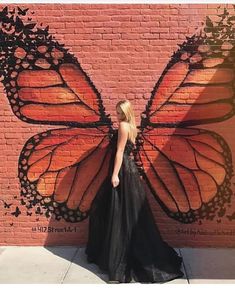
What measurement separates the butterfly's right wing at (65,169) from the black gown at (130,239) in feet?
1.54

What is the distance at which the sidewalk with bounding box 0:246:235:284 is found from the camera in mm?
Answer: 4578

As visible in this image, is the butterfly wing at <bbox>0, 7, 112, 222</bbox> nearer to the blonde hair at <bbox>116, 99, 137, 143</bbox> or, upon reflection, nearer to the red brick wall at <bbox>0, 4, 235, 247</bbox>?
the red brick wall at <bbox>0, 4, 235, 247</bbox>

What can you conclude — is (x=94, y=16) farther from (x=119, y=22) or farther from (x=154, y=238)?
(x=154, y=238)

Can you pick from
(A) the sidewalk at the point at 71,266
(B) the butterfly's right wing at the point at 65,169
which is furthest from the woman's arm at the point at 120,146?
(A) the sidewalk at the point at 71,266

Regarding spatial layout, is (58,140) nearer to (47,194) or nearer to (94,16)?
(47,194)

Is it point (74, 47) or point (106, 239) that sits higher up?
point (74, 47)

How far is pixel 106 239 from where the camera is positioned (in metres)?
4.77

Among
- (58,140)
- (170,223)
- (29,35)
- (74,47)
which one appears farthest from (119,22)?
(170,223)

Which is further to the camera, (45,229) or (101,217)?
(45,229)

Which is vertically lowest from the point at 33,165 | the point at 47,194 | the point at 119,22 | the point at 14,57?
the point at 47,194

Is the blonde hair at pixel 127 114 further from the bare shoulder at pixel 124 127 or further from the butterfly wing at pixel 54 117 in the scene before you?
the butterfly wing at pixel 54 117

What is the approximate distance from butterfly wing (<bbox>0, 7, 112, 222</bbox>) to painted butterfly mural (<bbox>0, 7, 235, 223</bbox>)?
0.04 feet

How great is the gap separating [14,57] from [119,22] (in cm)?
137

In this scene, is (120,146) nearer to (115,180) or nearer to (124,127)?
(124,127)
